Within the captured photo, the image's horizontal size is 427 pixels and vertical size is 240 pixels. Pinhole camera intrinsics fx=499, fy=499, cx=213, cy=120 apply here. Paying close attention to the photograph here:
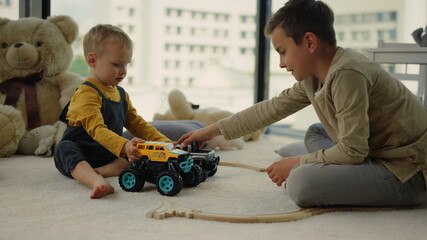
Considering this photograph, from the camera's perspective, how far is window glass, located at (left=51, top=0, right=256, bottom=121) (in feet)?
13.2

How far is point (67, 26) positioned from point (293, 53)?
141cm

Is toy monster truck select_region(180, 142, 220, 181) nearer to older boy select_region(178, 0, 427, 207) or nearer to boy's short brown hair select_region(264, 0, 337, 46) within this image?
older boy select_region(178, 0, 427, 207)


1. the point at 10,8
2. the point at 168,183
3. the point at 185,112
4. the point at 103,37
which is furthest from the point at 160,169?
the point at 10,8

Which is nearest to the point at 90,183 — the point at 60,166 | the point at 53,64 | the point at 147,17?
the point at 60,166

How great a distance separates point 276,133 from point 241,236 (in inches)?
88.8

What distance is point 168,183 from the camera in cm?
134

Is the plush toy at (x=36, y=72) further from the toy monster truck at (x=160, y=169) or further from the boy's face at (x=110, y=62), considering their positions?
the toy monster truck at (x=160, y=169)

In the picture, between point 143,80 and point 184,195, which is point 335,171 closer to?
point 184,195

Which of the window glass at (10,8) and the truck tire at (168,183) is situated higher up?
the window glass at (10,8)

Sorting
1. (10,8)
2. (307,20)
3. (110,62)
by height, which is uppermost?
(10,8)

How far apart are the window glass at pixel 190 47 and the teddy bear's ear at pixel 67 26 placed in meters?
1.56

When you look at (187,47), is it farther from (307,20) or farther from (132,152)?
(307,20)

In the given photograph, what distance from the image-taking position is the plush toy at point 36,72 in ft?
7.18

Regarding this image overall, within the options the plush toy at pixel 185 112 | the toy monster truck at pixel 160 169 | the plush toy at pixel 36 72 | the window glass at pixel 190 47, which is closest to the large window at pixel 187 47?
the window glass at pixel 190 47
